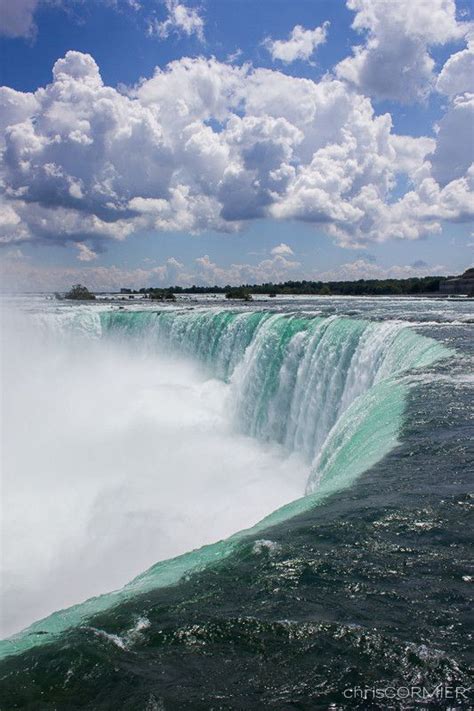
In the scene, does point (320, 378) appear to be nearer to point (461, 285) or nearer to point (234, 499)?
point (234, 499)

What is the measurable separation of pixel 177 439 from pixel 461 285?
45084mm

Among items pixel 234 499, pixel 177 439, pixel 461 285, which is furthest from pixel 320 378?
pixel 461 285

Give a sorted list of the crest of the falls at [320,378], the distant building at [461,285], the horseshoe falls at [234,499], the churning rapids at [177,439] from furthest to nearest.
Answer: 1. the distant building at [461,285]
2. the churning rapids at [177,439]
3. the crest of the falls at [320,378]
4. the horseshoe falls at [234,499]

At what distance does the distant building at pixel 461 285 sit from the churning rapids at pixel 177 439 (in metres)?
34.8

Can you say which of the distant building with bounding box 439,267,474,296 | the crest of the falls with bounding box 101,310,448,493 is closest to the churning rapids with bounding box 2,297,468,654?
the crest of the falls with bounding box 101,310,448,493

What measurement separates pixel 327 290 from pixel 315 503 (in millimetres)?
73099

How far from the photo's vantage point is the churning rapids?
823cm

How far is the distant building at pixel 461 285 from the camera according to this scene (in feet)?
177

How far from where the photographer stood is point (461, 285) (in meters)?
55.5

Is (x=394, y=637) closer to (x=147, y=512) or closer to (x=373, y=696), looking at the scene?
(x=373, y=696)

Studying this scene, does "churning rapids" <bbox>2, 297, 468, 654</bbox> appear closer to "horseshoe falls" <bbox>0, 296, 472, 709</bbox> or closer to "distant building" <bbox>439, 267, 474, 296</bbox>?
"horseshoe falls" <bbox>0, 296, 472, 709</bbox>

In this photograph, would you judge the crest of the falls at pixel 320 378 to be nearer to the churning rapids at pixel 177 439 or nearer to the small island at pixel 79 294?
the churning rapids at pixel 177 439

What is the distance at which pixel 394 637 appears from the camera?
322 cm

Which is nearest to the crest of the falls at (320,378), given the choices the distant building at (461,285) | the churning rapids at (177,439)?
the churning rapids at (177,439)
